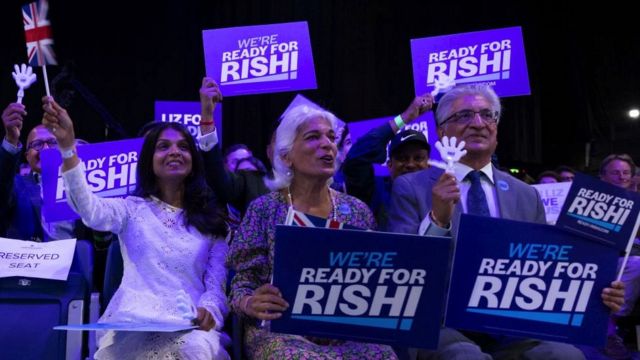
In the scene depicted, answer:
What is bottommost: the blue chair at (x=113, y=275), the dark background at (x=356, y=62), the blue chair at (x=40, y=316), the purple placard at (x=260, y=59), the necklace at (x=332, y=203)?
the blue chair at (x=40, y=316)

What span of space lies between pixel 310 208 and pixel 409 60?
584cm

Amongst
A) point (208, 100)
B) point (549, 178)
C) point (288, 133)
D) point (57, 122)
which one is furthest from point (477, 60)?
point (57, 122)

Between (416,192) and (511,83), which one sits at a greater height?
(511,83)

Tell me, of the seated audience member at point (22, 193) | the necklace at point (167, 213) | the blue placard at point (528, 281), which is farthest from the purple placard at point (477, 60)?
the blue placard at point (528, 281)

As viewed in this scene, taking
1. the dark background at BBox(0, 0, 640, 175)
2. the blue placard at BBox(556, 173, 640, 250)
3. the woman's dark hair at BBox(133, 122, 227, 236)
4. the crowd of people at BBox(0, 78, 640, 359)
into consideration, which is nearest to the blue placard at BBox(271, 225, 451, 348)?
the crowd of people at BBox(0, 78, 640, 359)

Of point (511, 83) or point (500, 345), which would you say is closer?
point (500, 345)

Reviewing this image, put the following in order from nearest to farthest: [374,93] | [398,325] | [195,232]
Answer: [398,325] < [195,232] < [374,93]

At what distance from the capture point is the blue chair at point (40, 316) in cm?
268

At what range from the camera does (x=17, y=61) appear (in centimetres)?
677

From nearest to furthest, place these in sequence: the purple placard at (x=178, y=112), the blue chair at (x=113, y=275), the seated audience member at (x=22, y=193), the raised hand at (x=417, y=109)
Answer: the blue chair at (x=113, y=275) → the seated audience member at (x=22, y=193) → the raised hand at (x=417, y=109) → the purple placard at (x=178, y=112)

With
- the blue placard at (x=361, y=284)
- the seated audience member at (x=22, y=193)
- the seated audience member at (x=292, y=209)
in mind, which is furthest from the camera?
the seated audience member at (x=22, y=193)

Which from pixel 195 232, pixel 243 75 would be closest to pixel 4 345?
pixel 195 232

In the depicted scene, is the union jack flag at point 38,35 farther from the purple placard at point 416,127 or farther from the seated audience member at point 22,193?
the purple placard at point 416,127

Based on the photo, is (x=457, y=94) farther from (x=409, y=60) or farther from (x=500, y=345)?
(x=409, y=60)
